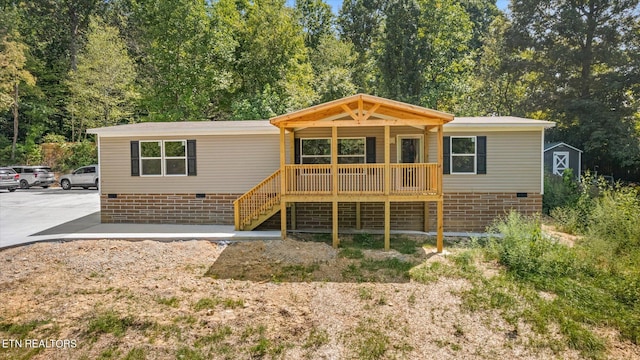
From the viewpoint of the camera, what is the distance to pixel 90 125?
90.7 ft

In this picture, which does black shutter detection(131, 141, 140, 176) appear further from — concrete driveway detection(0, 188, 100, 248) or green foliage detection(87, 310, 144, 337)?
green foliage detection(87, 310, 144, 337)

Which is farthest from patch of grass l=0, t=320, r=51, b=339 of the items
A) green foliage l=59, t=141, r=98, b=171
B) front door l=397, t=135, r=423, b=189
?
green foliage l=59, t=141, r=98, b=171

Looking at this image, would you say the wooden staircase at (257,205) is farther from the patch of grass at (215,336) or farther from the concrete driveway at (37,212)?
the concrete driveway at (37,212)

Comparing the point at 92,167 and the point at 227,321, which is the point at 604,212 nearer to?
the point at 227,321

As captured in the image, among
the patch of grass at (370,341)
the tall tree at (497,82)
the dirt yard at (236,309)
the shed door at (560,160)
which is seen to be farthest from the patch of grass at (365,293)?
the tall tree at (497,82)

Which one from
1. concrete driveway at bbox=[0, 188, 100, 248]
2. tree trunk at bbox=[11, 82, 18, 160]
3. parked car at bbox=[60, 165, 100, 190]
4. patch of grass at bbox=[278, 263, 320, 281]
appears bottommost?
patch of grass at bbox=[278, 263, 320, 281]

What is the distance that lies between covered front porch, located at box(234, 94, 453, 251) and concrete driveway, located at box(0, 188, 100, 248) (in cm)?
584

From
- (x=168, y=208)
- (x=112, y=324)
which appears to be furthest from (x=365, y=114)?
(x=168, y=208)

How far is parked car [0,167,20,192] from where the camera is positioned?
20.6 m

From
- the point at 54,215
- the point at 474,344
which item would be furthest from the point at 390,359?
the point at 54,215

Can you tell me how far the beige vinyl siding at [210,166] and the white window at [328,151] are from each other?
910mm

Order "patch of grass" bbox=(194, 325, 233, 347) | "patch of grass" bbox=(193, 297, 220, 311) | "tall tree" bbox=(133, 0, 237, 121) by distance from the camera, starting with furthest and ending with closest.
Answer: "tall tree" bbox=(133, 0, 237, 121), "patch of grass" bbox=(193, 297, 220, 311), "patch of grass" bbox=(194, 325, 233, 347)

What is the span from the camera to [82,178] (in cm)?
2200

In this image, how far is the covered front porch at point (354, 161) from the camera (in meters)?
8.64
